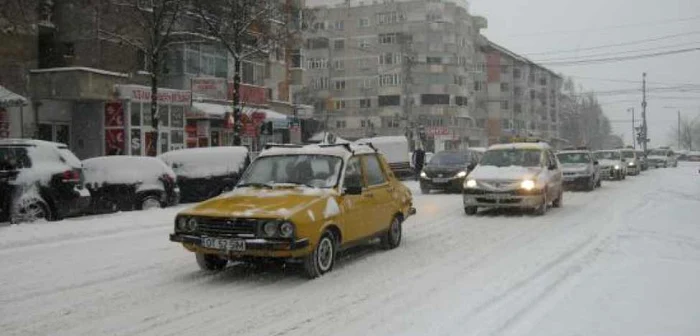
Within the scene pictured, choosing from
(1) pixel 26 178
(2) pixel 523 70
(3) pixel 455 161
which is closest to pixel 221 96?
(3) pixel 455 161

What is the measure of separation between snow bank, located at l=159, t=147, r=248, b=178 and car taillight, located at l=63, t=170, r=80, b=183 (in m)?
4.73

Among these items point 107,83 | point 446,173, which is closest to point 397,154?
point 446,173

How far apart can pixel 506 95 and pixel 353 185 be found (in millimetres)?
99838

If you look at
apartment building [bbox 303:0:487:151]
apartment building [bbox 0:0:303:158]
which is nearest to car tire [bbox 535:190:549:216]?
apartment building [bbox 0:0:303:158]

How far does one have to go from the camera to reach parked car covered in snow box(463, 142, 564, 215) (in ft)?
51.2

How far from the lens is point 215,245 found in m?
8.20

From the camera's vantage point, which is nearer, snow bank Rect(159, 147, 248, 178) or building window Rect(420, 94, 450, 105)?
snow bank Rect(159, 147, 248, 178)

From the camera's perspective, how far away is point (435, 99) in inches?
3450

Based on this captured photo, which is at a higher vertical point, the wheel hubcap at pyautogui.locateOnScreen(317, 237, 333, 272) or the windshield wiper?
the windshield wiper

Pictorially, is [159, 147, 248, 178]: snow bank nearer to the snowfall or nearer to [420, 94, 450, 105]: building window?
the snowfall

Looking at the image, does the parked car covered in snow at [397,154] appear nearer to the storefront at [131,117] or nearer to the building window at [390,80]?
the storefront at [131,117]

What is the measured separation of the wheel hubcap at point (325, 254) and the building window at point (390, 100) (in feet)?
257

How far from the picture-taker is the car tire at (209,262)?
9.02 m

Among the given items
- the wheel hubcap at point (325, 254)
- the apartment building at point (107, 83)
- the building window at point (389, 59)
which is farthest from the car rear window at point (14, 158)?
the building window at point (389, 59)
